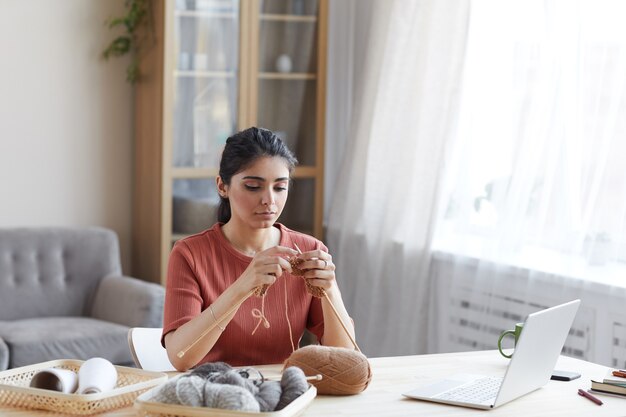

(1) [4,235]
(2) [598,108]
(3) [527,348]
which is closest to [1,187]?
(1) [4,235]

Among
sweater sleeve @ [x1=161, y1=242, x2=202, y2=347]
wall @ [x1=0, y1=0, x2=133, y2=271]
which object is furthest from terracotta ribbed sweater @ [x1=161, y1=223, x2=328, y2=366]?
wall @ [x1=0, y1=0, x2=133, y2=271]

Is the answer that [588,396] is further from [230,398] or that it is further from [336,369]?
[230,398]

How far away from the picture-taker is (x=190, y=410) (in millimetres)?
1594

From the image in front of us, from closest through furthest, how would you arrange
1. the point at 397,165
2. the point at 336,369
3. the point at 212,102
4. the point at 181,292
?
the point at 336,369 → the point at 181,292 → the point at 397,165 → the point at 212,102

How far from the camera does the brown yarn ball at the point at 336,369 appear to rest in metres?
1.90

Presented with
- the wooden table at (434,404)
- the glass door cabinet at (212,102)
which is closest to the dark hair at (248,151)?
the wooden table at (434,404)

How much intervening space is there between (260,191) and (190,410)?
0.78 meters

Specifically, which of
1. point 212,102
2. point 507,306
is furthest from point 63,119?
point 507,306

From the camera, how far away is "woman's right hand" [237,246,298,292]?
2.03m

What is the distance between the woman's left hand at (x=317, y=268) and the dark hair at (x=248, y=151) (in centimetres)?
34

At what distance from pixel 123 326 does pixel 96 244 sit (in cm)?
50

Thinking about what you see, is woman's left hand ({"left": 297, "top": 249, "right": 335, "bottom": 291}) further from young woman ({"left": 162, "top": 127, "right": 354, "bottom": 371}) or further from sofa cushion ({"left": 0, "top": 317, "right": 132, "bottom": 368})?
sofa cushion ({"left": 0, "top": 317, "right": 132, "bottom": 368})

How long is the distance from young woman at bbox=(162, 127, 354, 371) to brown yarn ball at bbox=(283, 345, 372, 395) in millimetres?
298

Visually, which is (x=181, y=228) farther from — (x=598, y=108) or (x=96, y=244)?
(x=598, y=108)
